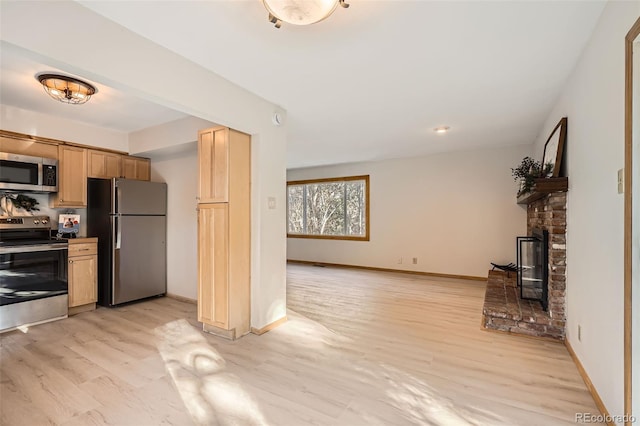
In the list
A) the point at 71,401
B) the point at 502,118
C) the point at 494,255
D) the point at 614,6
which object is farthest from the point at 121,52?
the point at 494,255

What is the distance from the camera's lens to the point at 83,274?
381 cm

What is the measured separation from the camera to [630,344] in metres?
1.44

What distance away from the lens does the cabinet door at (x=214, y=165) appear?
2969mm

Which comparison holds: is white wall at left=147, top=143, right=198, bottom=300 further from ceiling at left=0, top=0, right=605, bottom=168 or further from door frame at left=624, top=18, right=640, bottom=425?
door frame at left=624, top=18, right=640, bottom=425

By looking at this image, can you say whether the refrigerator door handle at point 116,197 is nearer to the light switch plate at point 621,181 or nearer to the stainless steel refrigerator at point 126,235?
the stainless steel refrigerator at point 126,235

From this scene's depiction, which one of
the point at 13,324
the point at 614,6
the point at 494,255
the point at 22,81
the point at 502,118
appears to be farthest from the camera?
the point at 494,255

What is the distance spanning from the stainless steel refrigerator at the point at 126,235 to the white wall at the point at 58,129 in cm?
59

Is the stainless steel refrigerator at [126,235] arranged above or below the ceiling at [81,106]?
below

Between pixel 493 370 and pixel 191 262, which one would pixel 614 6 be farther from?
pixel 191 262

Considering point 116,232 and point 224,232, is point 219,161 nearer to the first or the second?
point 224,232

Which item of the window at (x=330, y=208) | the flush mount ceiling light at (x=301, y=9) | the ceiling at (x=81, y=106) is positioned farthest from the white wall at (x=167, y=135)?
the window at (x=330, y=208)

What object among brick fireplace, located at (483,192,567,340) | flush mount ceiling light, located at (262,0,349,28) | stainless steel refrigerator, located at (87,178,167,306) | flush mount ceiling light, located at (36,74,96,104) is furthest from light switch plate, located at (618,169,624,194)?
stainless steel refrigerator, located at (87,178,167,306)

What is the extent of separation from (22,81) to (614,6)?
15.2ft
